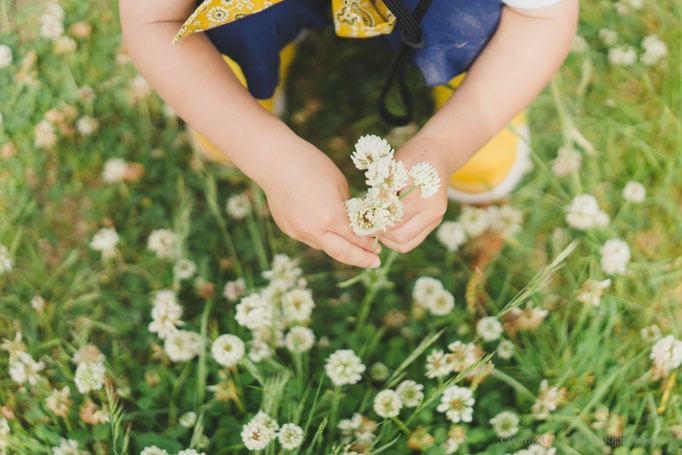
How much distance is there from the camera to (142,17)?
0.87m

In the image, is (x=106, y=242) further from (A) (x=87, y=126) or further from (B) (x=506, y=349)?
(B) (x=506, y=349)

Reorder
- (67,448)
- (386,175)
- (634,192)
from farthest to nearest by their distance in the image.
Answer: (634,192)
(67,448)
(386,175)

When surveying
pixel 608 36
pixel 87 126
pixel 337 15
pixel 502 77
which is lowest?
pixel 608 36

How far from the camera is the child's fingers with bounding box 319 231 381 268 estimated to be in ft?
2.78

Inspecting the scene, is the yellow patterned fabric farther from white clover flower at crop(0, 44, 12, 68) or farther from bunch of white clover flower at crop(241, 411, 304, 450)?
white clover flower at crop(0, 44, 12, 68)

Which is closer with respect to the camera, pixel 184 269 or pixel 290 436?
pixel 290 436

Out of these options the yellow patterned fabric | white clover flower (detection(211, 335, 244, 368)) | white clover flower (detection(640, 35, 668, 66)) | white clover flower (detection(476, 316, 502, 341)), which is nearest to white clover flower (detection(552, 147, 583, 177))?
white clover flower (detection(640, 35, 668, 66))

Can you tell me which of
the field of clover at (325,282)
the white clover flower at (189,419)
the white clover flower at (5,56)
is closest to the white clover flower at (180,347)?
the field of clover at (325,282)

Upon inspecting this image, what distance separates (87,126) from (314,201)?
2.60 feet

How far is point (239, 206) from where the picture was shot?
4.13 feet

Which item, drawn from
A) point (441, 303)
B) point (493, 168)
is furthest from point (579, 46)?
point (441, 303)

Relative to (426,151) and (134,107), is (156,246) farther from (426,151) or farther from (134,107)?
(426,151)

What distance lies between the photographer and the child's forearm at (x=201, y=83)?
867mm

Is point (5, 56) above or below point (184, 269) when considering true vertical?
above
